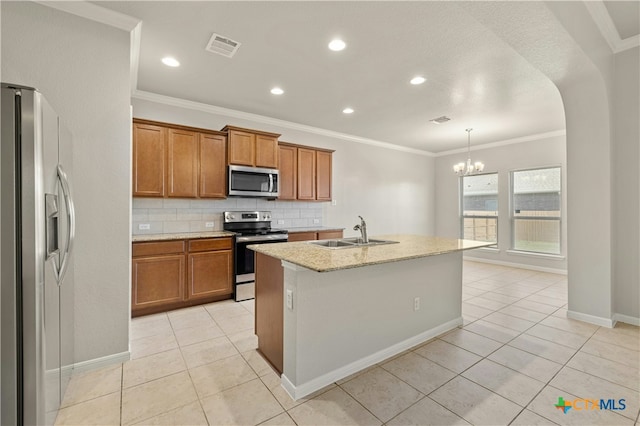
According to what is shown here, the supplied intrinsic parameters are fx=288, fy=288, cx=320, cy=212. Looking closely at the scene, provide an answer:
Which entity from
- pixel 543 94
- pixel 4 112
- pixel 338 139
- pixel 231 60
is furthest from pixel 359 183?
A: pixel 4 112

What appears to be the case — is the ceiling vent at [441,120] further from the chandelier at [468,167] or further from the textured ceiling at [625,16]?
the textured ceiling at [625,16]

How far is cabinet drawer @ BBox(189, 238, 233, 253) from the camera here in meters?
3.62

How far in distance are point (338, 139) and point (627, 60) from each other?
4041 mm

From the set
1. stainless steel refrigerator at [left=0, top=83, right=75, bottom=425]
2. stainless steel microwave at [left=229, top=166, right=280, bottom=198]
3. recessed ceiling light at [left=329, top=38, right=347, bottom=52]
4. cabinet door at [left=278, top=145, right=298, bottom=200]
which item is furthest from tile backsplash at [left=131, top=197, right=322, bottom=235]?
recessed ceiling light at [left=329, top=38, right=347, bottom=52]

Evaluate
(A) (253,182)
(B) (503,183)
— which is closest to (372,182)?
(B) (503,183)

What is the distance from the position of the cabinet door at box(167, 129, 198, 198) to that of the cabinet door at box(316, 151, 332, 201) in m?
2.09

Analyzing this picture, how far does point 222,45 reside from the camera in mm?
2688

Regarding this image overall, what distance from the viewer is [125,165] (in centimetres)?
239

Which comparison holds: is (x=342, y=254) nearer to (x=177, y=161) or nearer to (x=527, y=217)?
(x=177, y=161)

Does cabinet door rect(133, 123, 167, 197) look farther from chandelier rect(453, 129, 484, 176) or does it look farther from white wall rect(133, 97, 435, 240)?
chandelier rect(453, 129, 484, 176)

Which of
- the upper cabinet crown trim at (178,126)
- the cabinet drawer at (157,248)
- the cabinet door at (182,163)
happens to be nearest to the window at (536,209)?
the upper cabinet crown trim at (178,126)

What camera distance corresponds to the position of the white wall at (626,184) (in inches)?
118

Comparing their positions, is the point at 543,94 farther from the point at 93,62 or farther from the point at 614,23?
the point at 93,62

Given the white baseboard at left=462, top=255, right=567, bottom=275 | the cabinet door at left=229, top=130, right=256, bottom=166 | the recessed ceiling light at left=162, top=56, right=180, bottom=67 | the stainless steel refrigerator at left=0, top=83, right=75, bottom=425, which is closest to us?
the stainless steel refrigerator at left=0, top=83, right=75, bottom=425
